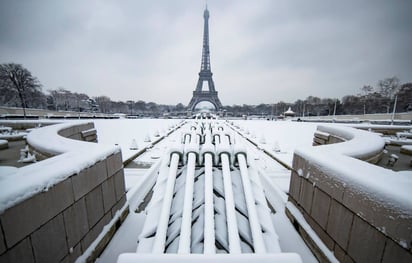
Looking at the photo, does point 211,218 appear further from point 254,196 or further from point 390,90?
point 390,90

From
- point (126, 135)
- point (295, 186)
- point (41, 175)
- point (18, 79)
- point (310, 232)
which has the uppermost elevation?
point (18, 79)

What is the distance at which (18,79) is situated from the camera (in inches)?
1176

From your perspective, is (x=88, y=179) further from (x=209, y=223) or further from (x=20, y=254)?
(x=209, y=223)

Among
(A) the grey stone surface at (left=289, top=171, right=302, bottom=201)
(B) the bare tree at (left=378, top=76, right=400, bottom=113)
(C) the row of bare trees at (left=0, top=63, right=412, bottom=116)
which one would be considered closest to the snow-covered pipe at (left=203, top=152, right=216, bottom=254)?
(A) the grey stone surface at (left=289, top=171, right=302, bottom=201)

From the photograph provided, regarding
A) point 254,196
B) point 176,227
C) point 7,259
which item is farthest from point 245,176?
point 7,259

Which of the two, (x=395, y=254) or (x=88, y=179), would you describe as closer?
(x=395, y=254)

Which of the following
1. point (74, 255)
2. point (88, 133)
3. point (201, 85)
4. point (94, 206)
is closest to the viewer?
point (74, 255)

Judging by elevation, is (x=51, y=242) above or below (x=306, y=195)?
above

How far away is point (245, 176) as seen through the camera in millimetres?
3252

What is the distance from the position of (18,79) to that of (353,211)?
46.6 metres

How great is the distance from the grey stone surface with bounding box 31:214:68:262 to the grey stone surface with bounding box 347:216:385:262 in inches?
124

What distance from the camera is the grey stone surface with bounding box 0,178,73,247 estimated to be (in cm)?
130

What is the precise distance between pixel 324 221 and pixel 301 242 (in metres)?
0.69

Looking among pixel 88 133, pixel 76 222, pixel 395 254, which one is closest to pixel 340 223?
pixel 395 254
